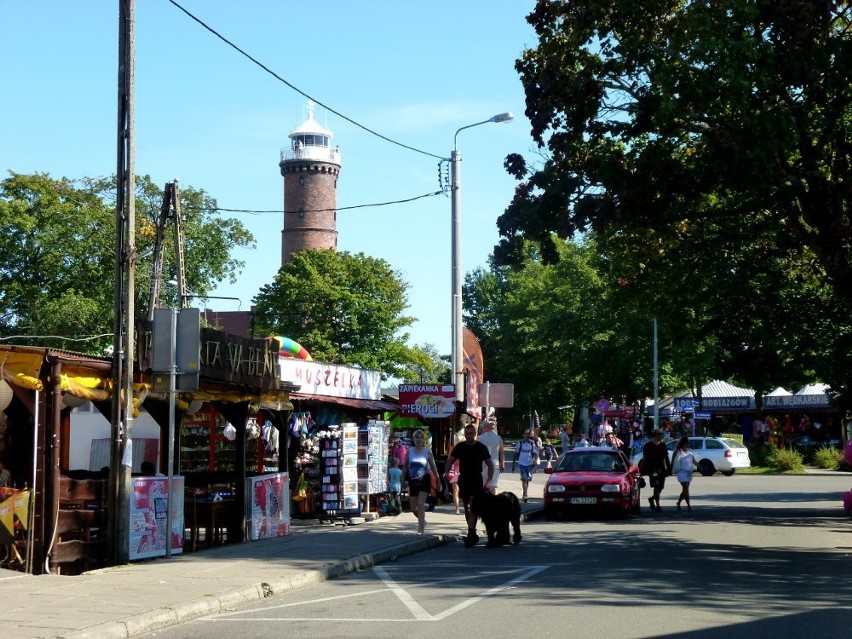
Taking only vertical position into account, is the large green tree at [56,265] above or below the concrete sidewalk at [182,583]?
above

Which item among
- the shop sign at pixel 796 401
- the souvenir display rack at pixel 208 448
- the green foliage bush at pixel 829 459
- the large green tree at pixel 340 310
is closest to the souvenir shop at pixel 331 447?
the souvenir display rack at pixel 208 448

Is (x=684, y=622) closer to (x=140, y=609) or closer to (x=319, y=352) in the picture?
(x=140, y=609)

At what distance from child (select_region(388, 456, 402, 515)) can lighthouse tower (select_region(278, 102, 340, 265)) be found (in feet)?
216

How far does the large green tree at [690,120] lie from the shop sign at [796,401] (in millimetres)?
37131

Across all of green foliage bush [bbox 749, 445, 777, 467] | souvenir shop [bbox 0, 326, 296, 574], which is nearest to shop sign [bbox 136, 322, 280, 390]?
souvenir shop [bbox 0, 326, 296, 574]

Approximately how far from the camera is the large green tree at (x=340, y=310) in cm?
7431

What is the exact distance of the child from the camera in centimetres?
2341

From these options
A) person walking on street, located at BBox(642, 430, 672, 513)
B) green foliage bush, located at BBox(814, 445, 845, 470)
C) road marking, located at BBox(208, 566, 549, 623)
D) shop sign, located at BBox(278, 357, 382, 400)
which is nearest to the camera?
road marking, located at BBox(208, 566, 549, 623)

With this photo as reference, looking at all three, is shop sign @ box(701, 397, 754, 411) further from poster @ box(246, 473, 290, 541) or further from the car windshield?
poster @ box(246, 473, 290, 541)

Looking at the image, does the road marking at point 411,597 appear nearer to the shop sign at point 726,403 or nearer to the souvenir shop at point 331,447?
the souvenir shop at point 331,447

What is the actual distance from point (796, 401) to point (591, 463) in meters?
36.8

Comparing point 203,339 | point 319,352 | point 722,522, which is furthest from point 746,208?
point 319,352

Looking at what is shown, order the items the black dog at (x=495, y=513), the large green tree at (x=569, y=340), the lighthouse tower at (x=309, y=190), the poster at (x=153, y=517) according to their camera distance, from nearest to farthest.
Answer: the poster at (x=153, y=517)
the black dog at (x=495, y=513)
the large green tree at (x=569, y=340)
the lighthouse tower at (x=309, y=190)

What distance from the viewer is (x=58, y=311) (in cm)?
4759
